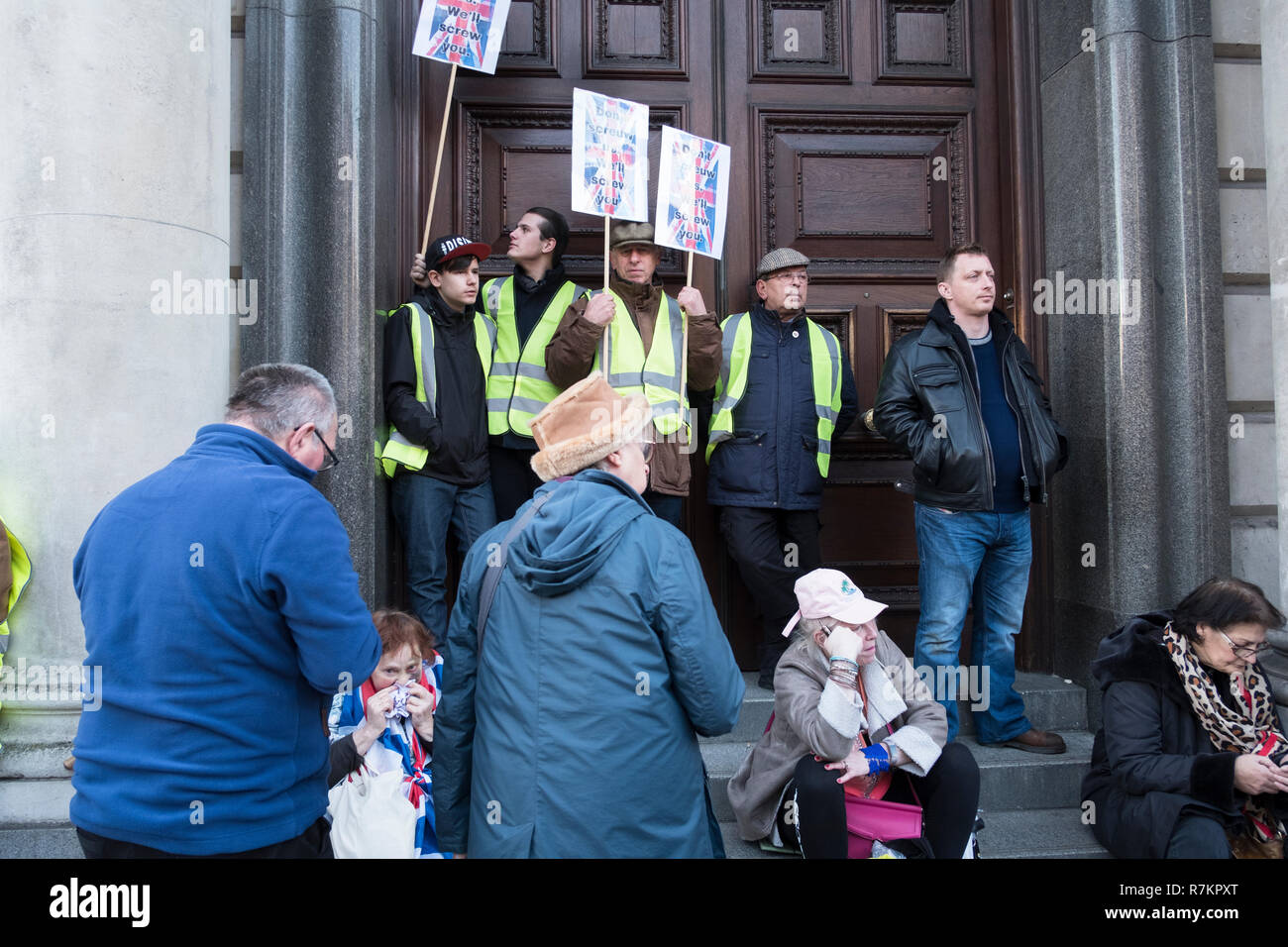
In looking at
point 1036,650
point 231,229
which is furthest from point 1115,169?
point 231,229

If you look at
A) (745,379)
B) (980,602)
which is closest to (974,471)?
(980,602)

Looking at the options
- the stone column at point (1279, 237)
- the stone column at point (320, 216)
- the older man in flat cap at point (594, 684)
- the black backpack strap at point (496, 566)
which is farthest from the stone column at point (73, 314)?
the stone column at point (1279, 237)

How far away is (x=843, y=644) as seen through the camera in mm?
3613

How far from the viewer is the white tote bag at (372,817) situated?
344cm

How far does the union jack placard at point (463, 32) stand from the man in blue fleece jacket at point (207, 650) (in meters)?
3.46

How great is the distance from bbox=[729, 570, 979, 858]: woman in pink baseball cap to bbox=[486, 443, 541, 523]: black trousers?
6.26 feet

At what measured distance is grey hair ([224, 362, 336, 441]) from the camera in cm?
260

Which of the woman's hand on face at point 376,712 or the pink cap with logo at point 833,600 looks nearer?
the woman's hand on face at point 376,712

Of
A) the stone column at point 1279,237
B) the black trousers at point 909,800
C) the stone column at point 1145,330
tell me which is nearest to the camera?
the black trousers at point 909,800

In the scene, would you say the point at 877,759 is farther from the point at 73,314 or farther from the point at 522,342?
the point at 73,314

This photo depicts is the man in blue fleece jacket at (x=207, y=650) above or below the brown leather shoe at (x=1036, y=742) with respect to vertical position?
above

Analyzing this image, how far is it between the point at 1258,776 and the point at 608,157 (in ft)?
12.5

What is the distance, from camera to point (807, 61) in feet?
19.7

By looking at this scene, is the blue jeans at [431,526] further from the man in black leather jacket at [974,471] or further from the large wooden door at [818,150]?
the man in black leather jacket at [974,471]
